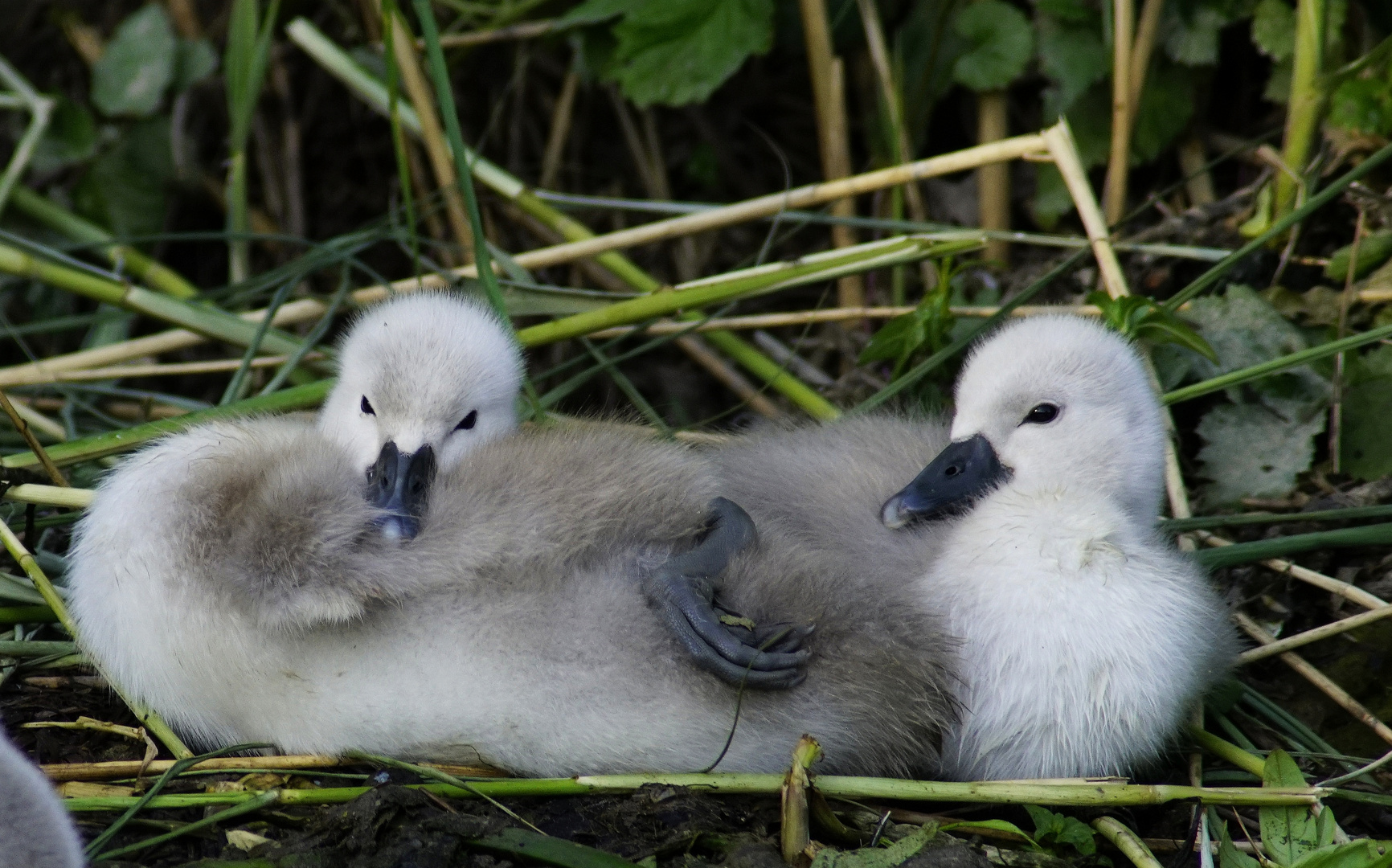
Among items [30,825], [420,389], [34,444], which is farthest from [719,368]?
[30,825]

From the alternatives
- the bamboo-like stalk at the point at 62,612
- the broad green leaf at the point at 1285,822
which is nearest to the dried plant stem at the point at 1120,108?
the broad green leaf at the point at 1285,822

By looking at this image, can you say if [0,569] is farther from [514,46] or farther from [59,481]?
[514,46]

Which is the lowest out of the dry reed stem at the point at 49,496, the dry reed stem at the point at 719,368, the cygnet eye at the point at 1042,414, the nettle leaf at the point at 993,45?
the dry reed stem at the point at 719,368

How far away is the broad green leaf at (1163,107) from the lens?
9.30 ft

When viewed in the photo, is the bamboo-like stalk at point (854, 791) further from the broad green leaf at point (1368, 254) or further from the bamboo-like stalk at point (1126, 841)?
the broad green leaf at point (1368, 254)

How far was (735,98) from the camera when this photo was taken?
3400mm

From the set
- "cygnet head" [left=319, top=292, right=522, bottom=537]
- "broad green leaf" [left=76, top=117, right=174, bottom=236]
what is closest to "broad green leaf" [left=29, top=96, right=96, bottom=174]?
"broad green leaf" [left=76, top=117, right=174, bottom=236]

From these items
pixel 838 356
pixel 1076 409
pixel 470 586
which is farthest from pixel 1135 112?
pixel 470 586

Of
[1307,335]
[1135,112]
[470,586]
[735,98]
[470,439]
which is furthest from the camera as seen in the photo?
[735,98]

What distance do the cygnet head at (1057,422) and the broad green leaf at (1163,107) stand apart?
91cm

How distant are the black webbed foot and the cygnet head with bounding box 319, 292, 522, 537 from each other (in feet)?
1.22

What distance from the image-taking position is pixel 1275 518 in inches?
82.5

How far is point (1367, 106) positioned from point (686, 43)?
137 centimetres

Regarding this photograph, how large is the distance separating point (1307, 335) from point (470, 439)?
63.0 inches
